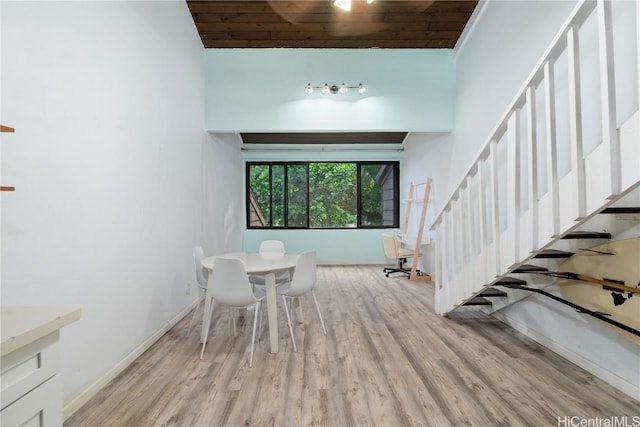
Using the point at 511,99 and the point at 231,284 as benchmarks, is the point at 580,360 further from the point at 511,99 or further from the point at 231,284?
the point at 231,284

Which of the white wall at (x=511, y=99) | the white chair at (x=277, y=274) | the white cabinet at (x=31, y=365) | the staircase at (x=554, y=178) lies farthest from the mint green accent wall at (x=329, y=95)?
the white cabinet at (x=31, y=365)

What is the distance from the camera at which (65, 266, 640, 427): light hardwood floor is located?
1.75 metres

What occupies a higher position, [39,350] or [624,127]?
[624,127]

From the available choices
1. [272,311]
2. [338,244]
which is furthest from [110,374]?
[338,244]

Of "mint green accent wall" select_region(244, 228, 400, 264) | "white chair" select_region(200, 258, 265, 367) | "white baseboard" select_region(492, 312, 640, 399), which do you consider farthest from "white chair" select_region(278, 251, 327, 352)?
"mint green accent wall" select_region(244, 228, 400, 264)

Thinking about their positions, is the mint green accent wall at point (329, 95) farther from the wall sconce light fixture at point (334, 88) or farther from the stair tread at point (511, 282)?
the stair tread at point (511, 282)

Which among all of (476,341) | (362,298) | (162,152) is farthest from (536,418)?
(162,152)

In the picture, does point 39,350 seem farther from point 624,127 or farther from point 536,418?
point 624,127

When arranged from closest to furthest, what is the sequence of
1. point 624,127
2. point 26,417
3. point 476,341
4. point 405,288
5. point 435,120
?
1. point 26,417
2. point 624,127
3. point 476,341
4. point 435,120
5. point 405,288

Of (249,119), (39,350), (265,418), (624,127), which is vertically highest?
(249,119)

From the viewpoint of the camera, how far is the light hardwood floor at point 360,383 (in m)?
1.75

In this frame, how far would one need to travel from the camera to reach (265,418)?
175cm

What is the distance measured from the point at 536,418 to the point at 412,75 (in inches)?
158

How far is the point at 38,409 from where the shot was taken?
0.86 metres
